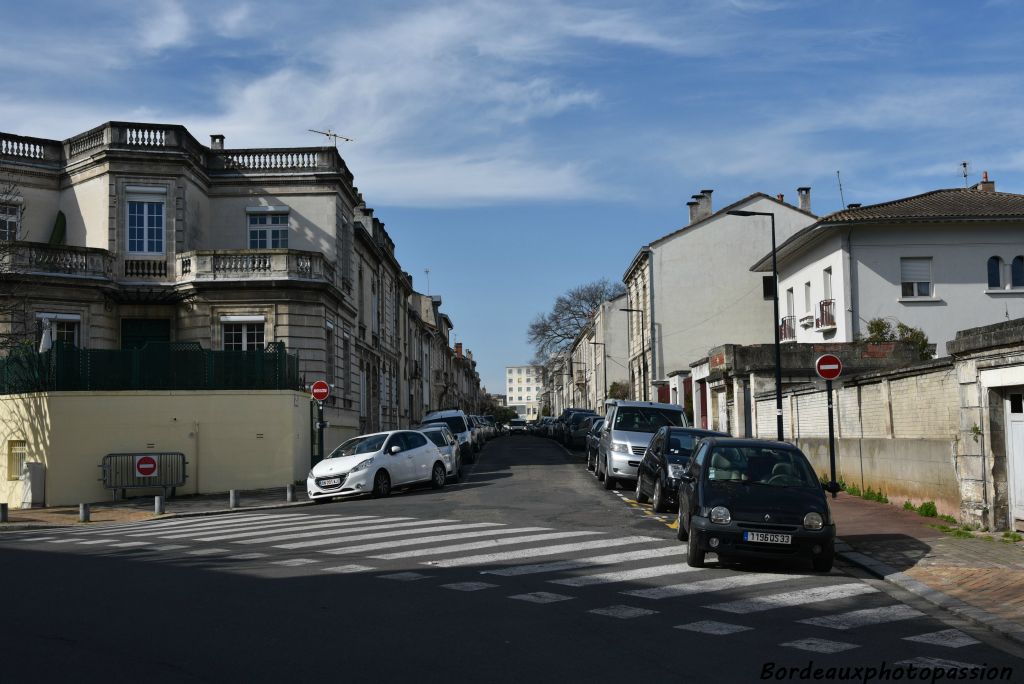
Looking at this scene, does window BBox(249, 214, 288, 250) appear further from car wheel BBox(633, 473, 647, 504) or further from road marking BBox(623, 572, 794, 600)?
road marking BBox(623, 572, 794, 600)

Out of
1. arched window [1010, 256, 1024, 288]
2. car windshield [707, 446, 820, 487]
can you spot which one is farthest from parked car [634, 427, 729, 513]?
arched window [1010, 256, 1024, 288]

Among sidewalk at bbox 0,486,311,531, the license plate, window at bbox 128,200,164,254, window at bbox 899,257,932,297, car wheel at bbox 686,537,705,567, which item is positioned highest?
window at bbox 128,200,164,254

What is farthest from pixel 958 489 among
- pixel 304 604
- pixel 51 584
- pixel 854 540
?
pixel 51 584

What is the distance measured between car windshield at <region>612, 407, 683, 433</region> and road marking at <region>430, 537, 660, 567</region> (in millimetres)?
9534

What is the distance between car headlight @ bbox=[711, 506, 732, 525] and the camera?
1123 centimetres

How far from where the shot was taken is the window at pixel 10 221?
114ft

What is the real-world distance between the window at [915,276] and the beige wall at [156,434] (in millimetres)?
22285

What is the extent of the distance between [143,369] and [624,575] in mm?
18781

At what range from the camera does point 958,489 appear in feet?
50.2

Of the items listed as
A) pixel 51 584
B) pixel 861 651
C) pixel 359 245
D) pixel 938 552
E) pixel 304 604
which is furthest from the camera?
pixel 359 245

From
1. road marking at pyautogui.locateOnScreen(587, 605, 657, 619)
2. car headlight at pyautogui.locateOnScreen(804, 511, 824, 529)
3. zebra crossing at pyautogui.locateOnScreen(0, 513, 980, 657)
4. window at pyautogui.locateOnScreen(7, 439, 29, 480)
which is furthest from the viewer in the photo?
window at pyautogui.locateOnScreen(7, 439, 29, 480)

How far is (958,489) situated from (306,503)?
13.7m

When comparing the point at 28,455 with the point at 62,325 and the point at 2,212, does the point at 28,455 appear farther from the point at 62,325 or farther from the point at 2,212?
the point at 2,212

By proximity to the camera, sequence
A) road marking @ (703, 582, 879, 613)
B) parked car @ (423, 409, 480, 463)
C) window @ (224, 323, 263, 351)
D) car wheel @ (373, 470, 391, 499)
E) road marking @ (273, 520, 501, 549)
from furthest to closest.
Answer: parked car @ (423, 409, 480, 463) → window @ (224, 323, 263, 351) → car wheel @ (373, 470, 391, 499) → road marking @ (273, 520, 501, 549) → road marking @ (703, 582, 879, 613)
